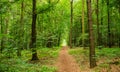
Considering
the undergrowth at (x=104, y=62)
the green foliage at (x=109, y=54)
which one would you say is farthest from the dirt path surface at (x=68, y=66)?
the green foliage at (x=109, y=54)

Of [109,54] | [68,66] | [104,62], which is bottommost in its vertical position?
[68,66]

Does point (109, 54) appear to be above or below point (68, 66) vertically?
above

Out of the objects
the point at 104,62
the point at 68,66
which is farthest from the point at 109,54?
the point at 68,66

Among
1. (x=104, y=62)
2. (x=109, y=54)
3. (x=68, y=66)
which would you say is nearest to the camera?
(x=104, y=62)

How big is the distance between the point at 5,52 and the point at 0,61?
0.48m

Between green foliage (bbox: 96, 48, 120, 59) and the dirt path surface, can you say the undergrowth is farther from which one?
the dirt path surface

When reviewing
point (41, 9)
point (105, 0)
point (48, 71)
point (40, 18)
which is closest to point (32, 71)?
point (48, 71)

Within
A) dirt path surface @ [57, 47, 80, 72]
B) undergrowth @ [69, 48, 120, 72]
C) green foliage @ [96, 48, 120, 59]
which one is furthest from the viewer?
green foliage @ [96, 48, 120, 59]

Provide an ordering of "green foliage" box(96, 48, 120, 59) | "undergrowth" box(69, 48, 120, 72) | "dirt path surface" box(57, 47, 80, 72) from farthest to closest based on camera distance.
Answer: "green foliage" box(96, 48, 120, 59)
"dirt path surface" box(57, 47, 80, 72)
"undergrowth" box(69, 48, 120, 72)

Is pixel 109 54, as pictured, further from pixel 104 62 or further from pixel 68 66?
pixel 68 66

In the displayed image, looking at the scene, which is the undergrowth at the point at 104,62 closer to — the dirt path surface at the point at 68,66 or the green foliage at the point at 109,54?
the green foliage at the point at 109,54

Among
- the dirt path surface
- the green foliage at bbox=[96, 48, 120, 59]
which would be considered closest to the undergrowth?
the green foliage at bbox=[96, 48, 120, 59]

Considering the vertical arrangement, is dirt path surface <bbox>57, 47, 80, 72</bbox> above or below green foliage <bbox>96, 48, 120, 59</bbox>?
below

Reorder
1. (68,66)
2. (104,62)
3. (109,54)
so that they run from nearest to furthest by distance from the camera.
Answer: (104,62), (68,66), (109,54)
